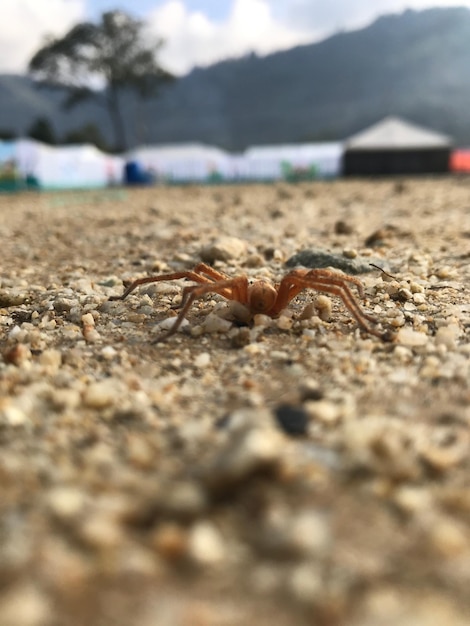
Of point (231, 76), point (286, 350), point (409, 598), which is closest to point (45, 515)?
point (409, 598)

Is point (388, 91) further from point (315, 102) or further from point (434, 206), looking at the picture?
point (434, 206)

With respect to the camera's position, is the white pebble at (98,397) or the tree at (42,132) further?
the tree at (42,132)

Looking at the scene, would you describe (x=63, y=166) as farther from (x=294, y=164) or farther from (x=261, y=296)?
(x=261, y=296)

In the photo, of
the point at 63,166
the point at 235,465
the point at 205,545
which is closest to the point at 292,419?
the point at 235,465

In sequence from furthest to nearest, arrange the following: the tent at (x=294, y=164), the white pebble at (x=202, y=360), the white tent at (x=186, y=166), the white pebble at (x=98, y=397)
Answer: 1. the white tent at (x=186, y=166)
2. the tent at (x=294, y=164)
3. the white pebble at (x=202, y=360)
4. the white pebble at (x=98, y=397)

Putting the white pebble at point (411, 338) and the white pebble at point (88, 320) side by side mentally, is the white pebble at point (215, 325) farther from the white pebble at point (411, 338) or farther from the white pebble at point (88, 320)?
the white pebble at point (411, 338)

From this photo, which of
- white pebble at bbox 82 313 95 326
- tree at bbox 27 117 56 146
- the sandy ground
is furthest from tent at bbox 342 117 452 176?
tree at bbox 27 117 56 146

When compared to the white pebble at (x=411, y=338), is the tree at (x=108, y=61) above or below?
above

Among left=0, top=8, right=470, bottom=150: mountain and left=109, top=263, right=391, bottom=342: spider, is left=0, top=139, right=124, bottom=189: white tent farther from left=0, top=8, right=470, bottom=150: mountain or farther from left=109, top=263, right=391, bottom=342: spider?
left=0, top=8, right=470, bottom=150: mountain

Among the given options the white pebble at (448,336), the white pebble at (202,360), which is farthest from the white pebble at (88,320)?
the white pebble at (448,336)
